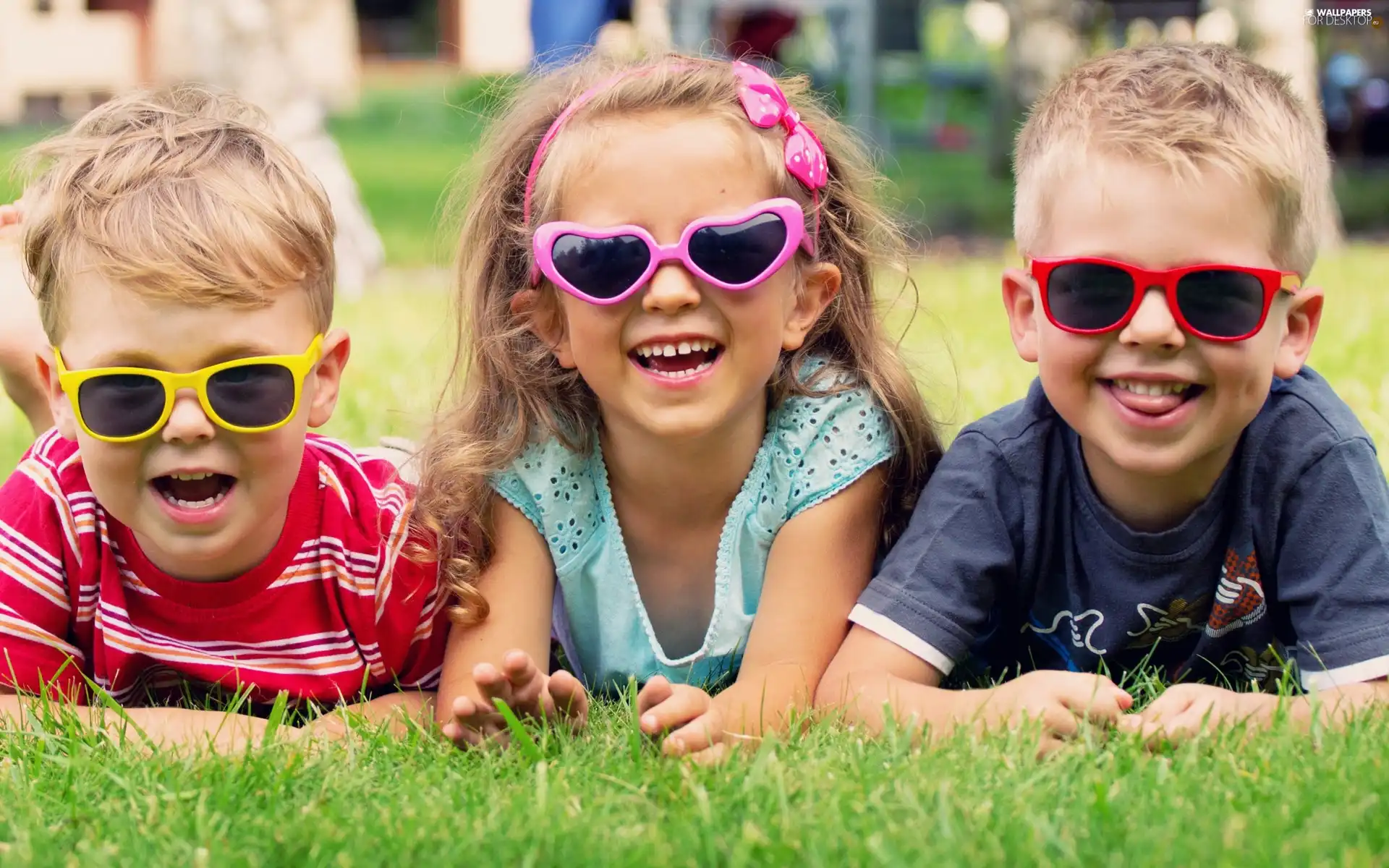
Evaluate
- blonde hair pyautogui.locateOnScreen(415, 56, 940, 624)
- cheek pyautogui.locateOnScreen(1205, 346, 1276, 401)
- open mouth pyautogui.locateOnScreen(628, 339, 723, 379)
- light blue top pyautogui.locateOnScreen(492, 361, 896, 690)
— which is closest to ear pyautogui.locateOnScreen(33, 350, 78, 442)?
blonde hair pyautogui.locateOnScreen(415, 56, 940, 624)

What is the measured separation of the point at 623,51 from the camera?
3.57 m

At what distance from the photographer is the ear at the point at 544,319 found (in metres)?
3.27

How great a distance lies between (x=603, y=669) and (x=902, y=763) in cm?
111

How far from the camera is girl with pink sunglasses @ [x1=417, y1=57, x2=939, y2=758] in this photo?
2994 millimetres

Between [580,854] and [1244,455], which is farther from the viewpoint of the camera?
[1244,455]

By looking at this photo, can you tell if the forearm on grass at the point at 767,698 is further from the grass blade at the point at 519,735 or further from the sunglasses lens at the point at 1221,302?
the sunglasses lens at the point at 1221,302

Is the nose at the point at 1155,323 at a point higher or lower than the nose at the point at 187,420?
higher

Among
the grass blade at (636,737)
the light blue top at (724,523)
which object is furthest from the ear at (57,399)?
the grass blade at (636,737)

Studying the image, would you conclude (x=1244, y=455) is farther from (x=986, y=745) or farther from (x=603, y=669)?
(x=603, y=669)

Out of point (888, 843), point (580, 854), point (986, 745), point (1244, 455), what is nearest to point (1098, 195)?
point (1244, 455)

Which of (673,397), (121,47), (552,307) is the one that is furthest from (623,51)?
(121,47)

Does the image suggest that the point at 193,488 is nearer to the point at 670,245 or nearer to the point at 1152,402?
the point at 670,245

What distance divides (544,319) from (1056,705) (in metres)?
1.33

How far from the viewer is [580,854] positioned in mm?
2082
